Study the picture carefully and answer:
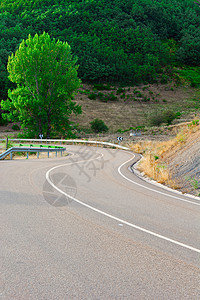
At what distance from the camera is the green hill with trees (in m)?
112

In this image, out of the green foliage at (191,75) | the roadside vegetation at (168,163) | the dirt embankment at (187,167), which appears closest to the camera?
the dirt embankment at (187,167)

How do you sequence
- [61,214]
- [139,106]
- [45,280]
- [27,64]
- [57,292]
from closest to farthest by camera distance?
[57,292], [45,280], [61,214], [27,64], [139,106]

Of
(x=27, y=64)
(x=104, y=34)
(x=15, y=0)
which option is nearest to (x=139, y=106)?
(x=27, y=64)

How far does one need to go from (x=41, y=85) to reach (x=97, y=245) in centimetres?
3921

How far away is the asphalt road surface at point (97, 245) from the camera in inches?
148

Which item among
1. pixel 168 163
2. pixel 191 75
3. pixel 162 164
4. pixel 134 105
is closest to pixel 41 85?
pixel 162 164

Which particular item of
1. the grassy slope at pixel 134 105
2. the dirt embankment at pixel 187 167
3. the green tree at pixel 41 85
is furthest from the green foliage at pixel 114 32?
the dirt embankment at pixel 187 167

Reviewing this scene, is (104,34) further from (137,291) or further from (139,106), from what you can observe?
(137,291)

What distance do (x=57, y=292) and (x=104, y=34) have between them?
146 metres

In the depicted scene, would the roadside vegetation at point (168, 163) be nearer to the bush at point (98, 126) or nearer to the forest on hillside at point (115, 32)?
the bush at point (98, 126)

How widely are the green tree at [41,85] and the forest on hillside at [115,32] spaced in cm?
4128

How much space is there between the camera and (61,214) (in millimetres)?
7281

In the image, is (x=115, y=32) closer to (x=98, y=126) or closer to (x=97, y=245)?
(x=98, y=126)

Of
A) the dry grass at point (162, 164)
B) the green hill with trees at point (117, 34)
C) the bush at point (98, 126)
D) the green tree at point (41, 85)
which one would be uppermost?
the green hill with trees at point (117, 34)
